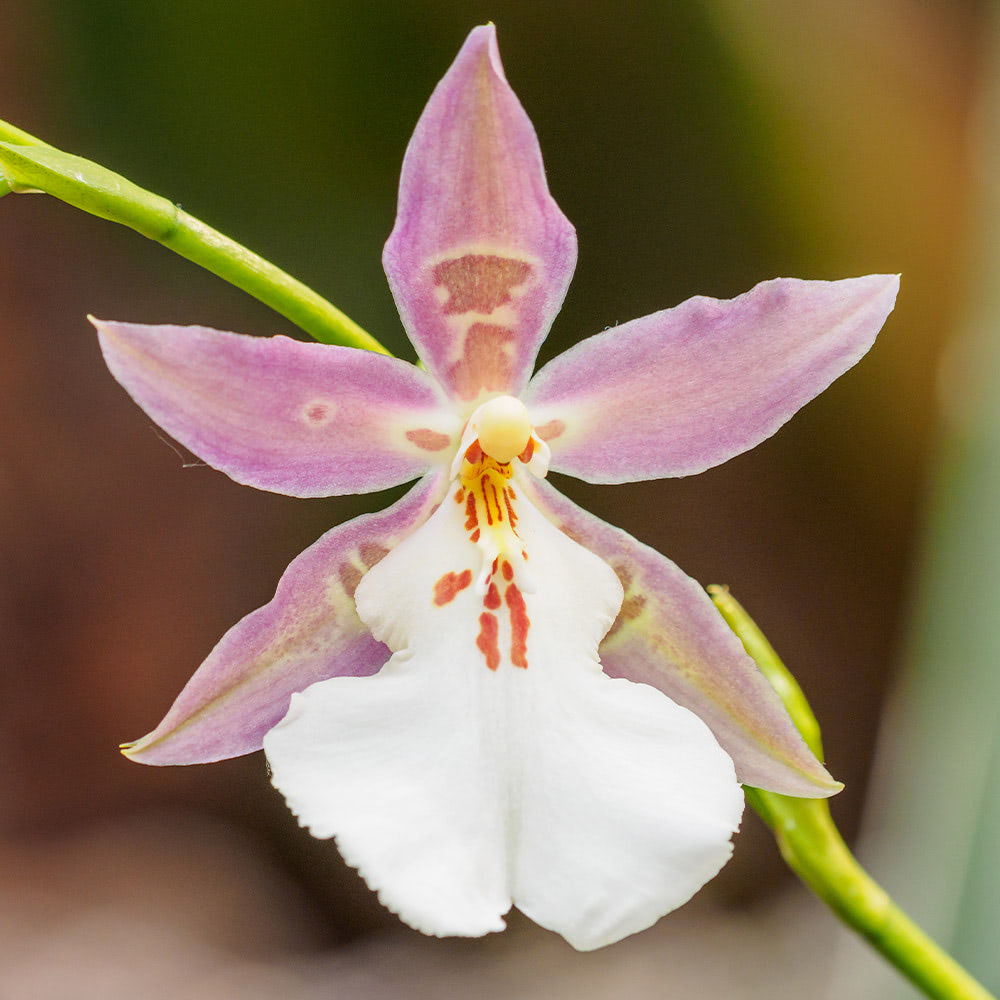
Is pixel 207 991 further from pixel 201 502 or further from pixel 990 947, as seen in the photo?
pixel 990 947

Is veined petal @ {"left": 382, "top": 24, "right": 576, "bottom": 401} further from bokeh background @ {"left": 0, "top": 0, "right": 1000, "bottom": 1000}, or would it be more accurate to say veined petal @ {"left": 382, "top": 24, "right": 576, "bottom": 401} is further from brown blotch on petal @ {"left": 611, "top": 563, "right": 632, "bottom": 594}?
bokeh background @ {"left": 0, "top": 0, "right": 1000, "bottom": 1000}

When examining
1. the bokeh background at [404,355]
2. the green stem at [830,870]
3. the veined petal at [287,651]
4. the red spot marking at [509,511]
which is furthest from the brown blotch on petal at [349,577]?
the bokeh background at [404,355]

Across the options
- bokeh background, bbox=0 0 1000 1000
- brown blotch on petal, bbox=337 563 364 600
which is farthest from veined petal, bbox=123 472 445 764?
bokeh background, bbox=0 0 1000 1000

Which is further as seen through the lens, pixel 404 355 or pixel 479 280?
pixel 404 355

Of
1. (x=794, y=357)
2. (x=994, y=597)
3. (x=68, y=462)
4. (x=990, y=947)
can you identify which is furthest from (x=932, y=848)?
Result: (x=68, y=462)

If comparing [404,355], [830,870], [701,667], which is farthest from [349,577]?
[404,355]

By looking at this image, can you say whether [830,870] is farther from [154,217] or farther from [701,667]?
[154,217]
